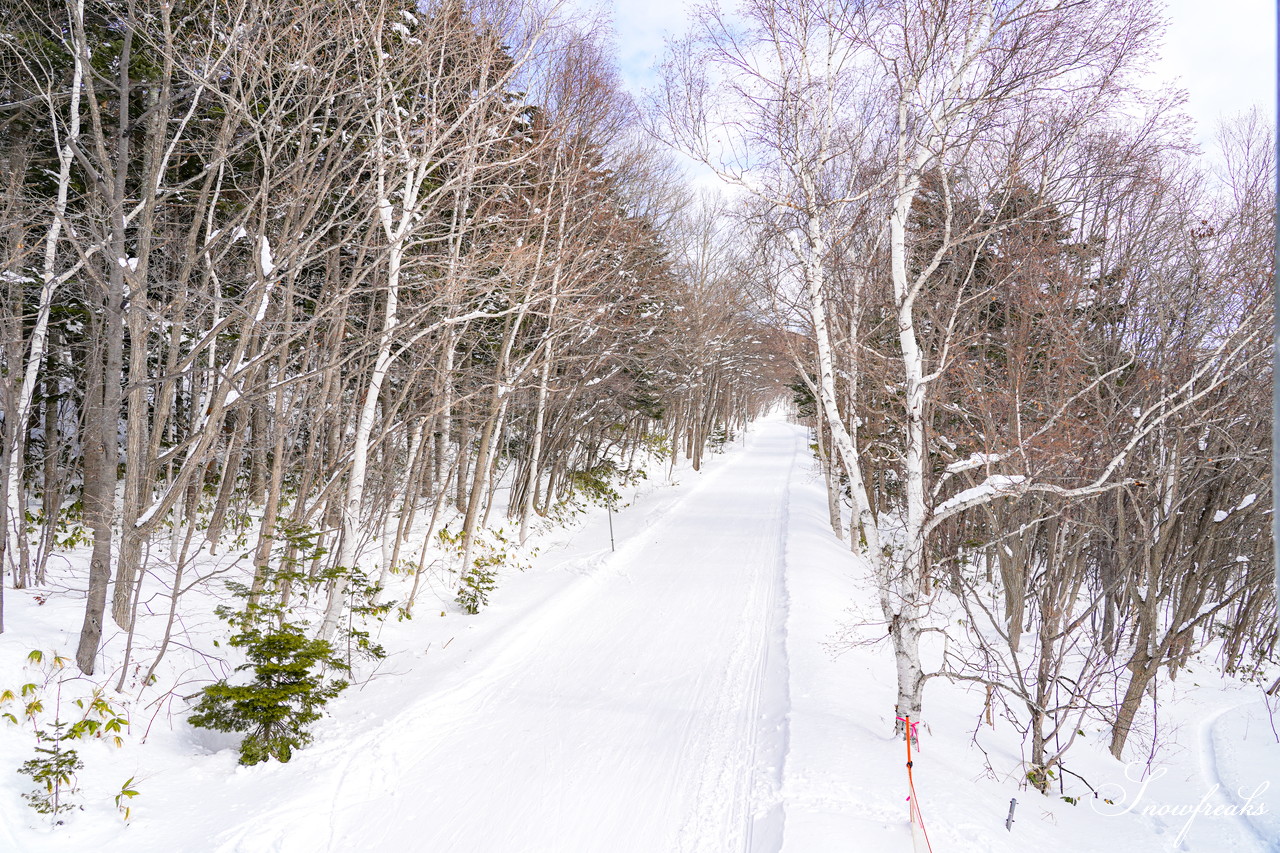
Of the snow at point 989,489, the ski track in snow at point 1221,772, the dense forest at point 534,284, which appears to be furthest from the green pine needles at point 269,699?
the ski track in snow at point 1221,772

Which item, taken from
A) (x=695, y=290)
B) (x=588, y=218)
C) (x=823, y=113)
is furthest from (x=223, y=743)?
(x=695, y=290)

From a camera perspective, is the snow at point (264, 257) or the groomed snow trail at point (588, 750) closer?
the groomed snow trail at point (588, 750)

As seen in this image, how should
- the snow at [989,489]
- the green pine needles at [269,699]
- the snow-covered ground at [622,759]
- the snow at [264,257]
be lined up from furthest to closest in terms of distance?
1. the snow at [264,257]
2. the snow at [989,489]
3. the green pine needles at [269,699]
4. the snow-covered ground at [622,759]

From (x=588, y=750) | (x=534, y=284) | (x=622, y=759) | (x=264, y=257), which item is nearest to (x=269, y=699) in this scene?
(x=588, y=750)

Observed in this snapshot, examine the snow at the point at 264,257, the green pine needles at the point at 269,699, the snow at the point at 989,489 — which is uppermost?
the snow at the point at 264,257

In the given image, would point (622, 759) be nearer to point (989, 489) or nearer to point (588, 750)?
point (588, 750)

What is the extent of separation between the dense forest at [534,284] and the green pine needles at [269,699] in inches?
2.1

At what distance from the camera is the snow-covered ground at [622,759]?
443cm

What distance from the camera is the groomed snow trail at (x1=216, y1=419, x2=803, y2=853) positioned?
177 inches

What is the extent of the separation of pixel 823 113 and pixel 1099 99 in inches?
88.6

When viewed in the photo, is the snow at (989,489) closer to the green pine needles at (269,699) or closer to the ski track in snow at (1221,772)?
the ski track in snow at (1221,772)

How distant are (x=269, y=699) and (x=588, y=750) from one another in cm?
261

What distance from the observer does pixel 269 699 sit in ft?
16.2

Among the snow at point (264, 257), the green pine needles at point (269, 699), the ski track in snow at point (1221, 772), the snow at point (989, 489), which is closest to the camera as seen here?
the green pine needles at point (269, 699)
